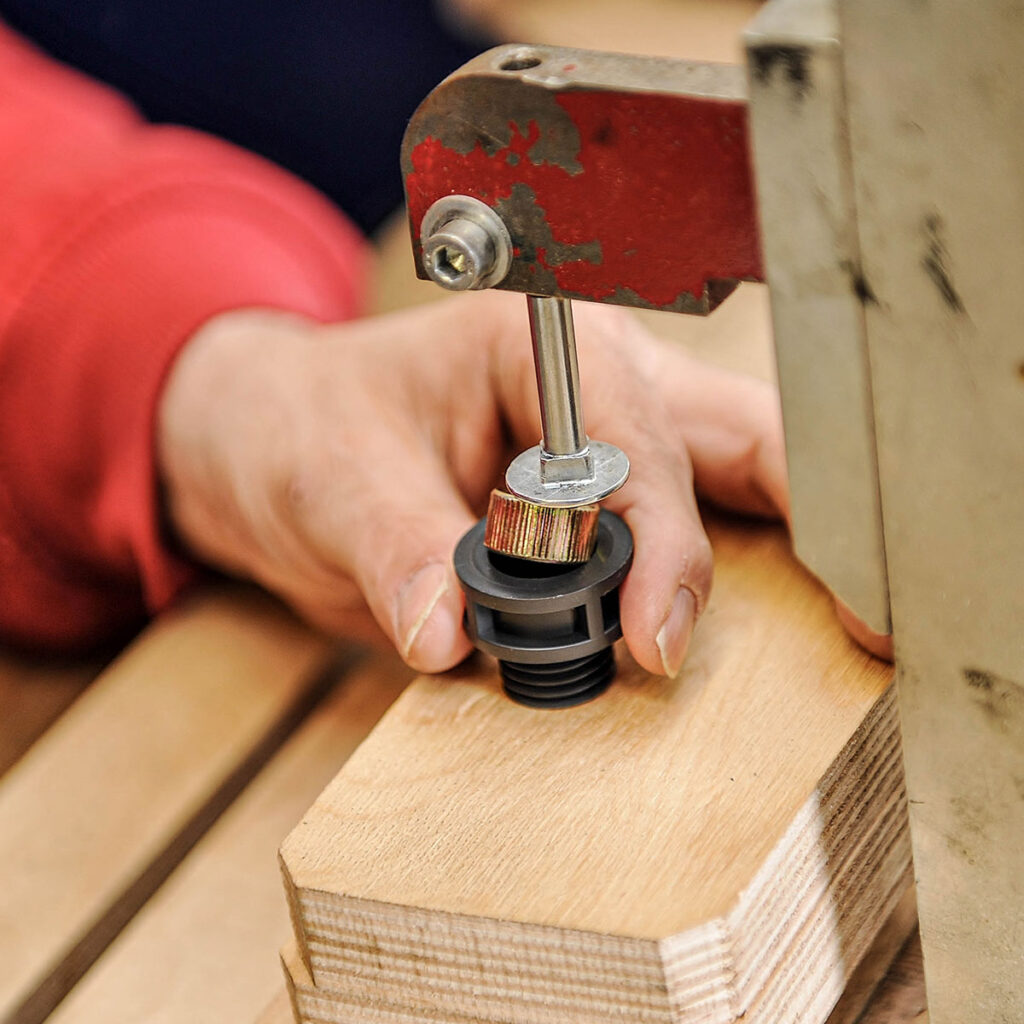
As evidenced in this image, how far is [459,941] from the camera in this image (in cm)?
49

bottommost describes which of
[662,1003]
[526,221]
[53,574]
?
[53,574]

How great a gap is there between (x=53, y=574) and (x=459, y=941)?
57 cm

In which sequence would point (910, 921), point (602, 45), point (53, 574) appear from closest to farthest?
point (910, 921), point (53, 574), point (602, 45)

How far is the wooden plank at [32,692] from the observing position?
36.1 inches

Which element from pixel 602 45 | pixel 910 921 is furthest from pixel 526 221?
pixel 602 45

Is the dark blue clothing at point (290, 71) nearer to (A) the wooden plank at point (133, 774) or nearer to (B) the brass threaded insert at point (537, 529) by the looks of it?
(A) the wooden plank at point (133, 774)

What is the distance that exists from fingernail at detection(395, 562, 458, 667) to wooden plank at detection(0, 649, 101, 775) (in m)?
0.41

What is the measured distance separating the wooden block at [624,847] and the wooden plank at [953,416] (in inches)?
2.0

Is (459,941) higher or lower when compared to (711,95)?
lower

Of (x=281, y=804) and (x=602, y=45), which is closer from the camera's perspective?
(x=281, y=804)

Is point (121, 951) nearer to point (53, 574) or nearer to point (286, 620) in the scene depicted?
point (286, 620)

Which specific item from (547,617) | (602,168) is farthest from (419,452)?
(602,168)

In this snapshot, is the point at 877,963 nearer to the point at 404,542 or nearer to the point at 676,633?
the point at 676,633

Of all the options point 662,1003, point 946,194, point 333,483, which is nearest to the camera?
point 946,194
